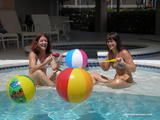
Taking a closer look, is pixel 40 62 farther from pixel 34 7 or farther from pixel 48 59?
pixel 34 7

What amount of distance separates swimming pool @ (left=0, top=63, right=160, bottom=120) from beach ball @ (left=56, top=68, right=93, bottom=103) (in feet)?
2.14

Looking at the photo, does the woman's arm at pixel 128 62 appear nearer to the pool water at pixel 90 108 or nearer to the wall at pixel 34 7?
the pool water at pixel 90 108

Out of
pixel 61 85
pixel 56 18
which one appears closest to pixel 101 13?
pixel 56 18

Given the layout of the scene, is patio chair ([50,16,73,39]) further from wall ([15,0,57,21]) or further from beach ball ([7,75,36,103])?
beach ball ([7,75,36,103])

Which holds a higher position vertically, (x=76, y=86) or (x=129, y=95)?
(x=76, y=86)

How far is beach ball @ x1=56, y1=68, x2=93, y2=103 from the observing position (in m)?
4.13

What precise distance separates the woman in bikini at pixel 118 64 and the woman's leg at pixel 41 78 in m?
0.77

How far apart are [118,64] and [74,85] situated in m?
1.63

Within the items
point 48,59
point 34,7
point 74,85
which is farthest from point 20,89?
point 34,7

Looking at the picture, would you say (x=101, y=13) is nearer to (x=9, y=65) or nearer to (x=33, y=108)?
(x=9, y=65)

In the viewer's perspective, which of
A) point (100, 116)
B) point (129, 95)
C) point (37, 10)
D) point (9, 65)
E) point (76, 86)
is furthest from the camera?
point (37, 10)

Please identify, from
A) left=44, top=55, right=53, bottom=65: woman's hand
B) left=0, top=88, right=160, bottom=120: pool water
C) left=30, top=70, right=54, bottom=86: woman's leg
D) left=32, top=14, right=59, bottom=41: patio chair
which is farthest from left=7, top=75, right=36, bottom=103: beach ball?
left=32, top=14, right=59, bottom=41: patio chair

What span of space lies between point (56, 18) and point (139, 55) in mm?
6386

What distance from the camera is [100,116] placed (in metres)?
4.89
